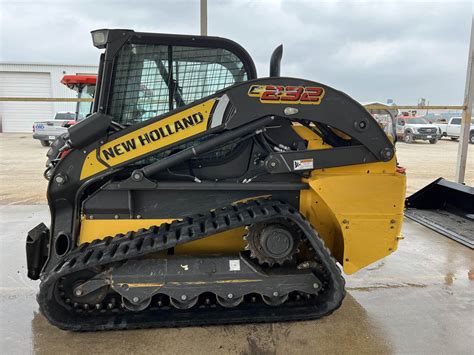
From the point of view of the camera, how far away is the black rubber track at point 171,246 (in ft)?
8.91

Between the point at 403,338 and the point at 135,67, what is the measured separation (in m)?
2.97

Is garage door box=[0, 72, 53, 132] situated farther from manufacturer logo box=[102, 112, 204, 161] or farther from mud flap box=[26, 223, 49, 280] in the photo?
manufacturer logo box=[102, 112, 204, 161]

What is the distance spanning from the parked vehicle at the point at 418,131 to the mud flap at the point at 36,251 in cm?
2257

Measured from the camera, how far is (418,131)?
72.9ft

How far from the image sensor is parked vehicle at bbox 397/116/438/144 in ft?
72.6

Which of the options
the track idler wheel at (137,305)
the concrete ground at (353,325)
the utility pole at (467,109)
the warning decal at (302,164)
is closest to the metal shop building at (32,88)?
the utility pole at (467,109)

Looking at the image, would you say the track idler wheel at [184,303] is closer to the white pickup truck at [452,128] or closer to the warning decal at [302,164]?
the warning decal at [302,164]

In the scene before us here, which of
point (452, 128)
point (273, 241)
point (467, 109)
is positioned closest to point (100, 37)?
point (273, 241)

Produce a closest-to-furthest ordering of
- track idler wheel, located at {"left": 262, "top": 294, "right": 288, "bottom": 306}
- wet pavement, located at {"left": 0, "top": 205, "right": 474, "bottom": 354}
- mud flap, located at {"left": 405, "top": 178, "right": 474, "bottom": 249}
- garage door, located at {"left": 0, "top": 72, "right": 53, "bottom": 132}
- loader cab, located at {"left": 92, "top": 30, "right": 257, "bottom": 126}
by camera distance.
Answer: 1. wet pavement, located at {"left": 0, "top": 205, "right": 474, "bottom": 354}
2. track idler wheel, located at {"left": 262, "top": 294, "right": 288, "bottom": 306}
3. loader cab, located at {"left": 92, "top": 30, "right": 257, "bottom": 126}
4. mud flap, located at {"left": 405, "top": 178, "right": 474, "bottom": 249}
5. garage door, located at {"left": 0, "top": 72, "right": 53, "bottom": 132}

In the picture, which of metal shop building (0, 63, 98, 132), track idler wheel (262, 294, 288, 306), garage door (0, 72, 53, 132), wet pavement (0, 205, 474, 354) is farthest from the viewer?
garage door (0, 72, 53, 132)

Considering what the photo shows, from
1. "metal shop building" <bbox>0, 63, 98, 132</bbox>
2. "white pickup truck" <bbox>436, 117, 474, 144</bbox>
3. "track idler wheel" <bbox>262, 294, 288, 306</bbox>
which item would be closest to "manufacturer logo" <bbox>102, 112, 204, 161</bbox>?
"track idler wheel" <bbox>262, 294, 288, 306</bbox>

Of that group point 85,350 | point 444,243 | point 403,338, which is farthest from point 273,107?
point 444,243

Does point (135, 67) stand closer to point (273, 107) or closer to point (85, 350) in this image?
point (273, 107)

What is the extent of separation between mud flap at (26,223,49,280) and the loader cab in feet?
3.74
